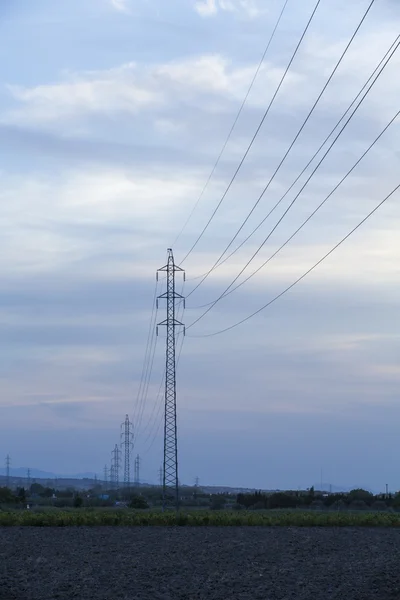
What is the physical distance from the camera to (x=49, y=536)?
51.3 meters

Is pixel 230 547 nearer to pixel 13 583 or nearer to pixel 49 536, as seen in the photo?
pixel 49 536

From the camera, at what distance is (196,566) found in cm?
3456

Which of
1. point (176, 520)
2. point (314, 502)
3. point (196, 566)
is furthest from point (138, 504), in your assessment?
point (196, 566)

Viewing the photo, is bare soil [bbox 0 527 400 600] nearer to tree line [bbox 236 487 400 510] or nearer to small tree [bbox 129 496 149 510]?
small tree [bbox 129 496 149 510]

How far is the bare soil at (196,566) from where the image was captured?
2727cm

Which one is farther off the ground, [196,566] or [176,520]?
[196,566]

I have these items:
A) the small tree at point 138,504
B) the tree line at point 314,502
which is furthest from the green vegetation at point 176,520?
the tree line at point 314,502

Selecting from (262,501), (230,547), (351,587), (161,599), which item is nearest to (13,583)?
(161,599)

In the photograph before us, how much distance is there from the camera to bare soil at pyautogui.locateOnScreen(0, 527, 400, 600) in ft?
89.5

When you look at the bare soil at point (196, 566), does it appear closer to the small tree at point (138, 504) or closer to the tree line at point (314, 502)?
the small tree at point (138, 504)

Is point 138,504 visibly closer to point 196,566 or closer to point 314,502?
point 314,502

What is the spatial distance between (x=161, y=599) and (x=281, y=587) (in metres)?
4.23

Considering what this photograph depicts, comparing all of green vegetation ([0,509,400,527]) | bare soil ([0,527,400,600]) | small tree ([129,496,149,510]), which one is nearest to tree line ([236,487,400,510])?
small tree ([129,496,149,510])

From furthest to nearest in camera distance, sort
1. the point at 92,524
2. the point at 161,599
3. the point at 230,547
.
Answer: the point at 92,524 → the point at 230,547 → the point at 161,599
